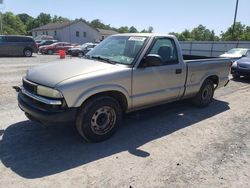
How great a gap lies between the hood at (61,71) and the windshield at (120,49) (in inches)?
13.2

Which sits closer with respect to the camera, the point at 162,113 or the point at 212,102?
the point at 162,113

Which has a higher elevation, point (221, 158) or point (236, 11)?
point (236, 11)

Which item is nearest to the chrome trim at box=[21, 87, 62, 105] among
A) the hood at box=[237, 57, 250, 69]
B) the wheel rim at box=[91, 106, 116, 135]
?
the wheel rim at box=[91, 106, 116, 135]

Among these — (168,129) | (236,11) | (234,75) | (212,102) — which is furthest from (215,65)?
(236,11)

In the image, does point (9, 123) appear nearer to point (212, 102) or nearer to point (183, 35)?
point (212, 102)

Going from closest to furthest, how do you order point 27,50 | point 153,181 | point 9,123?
point 153,181 → point 9,123 → point 27,50

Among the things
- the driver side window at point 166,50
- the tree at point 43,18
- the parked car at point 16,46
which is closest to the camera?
the driver side window at point 166,50

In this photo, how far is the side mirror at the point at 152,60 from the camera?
476 centimetres

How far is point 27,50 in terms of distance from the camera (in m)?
23.3

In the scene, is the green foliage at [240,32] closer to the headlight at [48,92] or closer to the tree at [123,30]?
the tree at [123,30]

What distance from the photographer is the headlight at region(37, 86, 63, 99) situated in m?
3.90

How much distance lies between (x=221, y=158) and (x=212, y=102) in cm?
358

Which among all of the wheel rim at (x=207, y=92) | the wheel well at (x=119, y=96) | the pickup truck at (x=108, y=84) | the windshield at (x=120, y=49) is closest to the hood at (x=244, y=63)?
the wheel rim at (x=207, y=92)

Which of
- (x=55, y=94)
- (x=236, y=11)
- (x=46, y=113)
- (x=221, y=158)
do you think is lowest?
(x=221, y=158)
